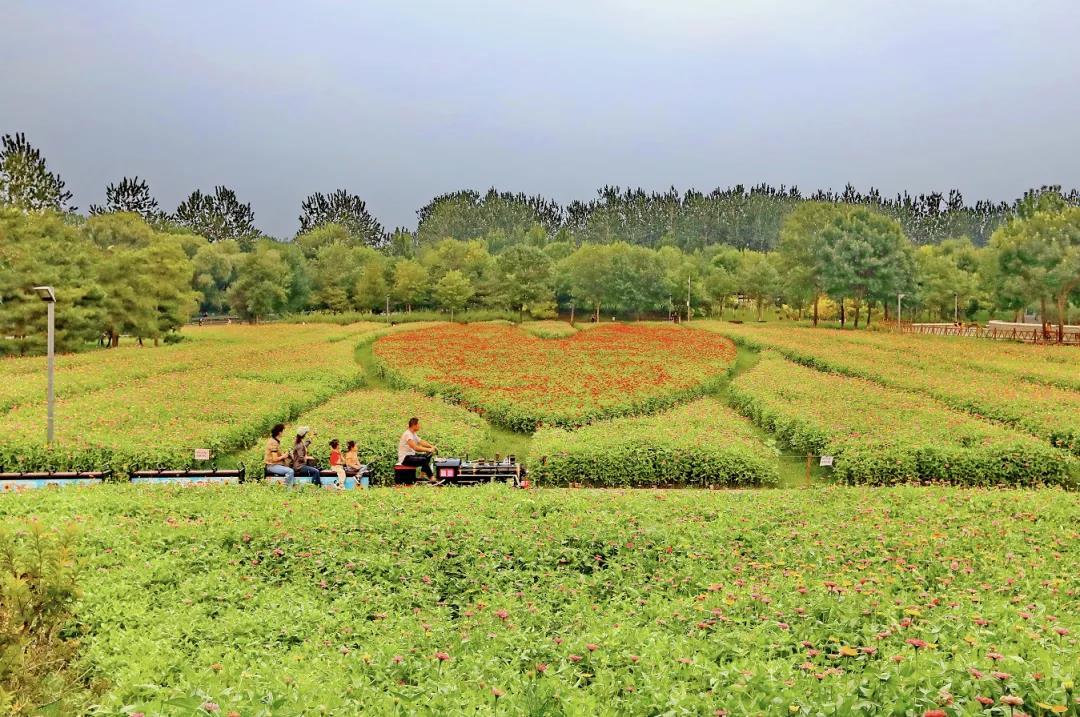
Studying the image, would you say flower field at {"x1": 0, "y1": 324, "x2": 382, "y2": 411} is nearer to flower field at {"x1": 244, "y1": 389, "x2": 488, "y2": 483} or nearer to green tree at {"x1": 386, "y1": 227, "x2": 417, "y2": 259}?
flower field at {"x1": 244, "y1": 389, "x2": 488, "y2": 483}

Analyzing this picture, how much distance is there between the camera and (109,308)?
132ft

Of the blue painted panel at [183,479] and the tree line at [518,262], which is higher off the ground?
the tree line at [518,262]

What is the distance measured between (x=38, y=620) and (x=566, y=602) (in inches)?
173

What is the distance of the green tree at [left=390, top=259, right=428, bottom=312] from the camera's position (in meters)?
78.6

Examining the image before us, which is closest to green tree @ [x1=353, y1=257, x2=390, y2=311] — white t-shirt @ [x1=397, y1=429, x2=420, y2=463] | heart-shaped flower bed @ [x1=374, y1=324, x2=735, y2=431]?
heart-shaped flower bed @ [x1=374, y1=324, x2=735, y2=431]

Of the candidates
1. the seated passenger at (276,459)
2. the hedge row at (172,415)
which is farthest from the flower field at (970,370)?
the hedge row at (172,415)

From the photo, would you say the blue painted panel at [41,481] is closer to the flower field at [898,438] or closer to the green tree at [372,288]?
the flower field at [898,438]

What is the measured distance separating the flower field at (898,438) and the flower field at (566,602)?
3.68 m

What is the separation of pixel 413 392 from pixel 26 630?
18.7 m

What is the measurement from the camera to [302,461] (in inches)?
516

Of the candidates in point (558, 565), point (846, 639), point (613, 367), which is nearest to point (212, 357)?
point (613, 367)

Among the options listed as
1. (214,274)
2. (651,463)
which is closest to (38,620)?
(651,463)

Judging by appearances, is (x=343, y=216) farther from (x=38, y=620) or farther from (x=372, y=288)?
(x=38, y=620)

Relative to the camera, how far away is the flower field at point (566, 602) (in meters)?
4.48
